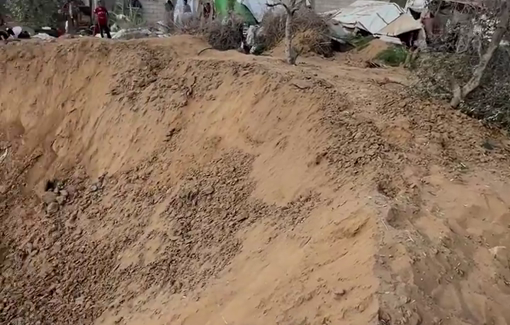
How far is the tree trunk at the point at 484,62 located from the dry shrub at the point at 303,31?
3774mm

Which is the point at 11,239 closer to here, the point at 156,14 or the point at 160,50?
the point at 160,50

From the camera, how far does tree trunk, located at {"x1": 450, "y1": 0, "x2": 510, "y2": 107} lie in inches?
215

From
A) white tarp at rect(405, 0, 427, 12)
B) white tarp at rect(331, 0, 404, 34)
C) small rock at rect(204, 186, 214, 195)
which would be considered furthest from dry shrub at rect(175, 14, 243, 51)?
white tarp at rect(405, 0, 427, 12)

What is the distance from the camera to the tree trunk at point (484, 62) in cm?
546

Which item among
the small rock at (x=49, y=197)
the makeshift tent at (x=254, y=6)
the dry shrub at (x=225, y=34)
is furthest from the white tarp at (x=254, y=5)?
the small rock at (x=49, y=197)

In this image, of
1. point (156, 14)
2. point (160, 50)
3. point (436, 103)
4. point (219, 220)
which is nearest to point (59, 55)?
point (160, 50)

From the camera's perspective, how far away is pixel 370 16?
11.3m

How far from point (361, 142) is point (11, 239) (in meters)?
4.45

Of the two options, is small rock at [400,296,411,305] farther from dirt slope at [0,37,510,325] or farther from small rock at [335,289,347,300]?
small rock at [335,289,347,300]

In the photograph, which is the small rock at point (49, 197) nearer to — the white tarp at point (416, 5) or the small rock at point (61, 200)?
the small rock at point (61, 200)

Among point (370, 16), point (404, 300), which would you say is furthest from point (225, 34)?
point (404, 300)

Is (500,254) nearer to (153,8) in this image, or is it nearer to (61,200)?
(61,200)

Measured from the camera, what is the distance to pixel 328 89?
595cm

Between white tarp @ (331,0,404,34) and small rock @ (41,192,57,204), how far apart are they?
6.66 m
